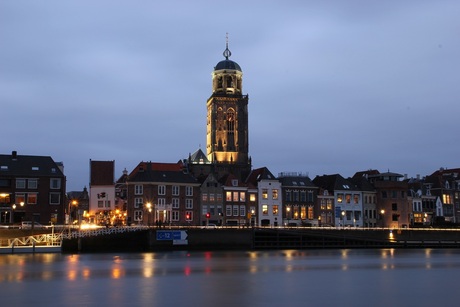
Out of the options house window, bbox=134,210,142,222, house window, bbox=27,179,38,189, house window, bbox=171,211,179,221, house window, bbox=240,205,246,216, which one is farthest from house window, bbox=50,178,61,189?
house window, bbox=240,205,246,216

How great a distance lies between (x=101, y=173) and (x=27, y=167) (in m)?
15.8

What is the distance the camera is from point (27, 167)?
102 meters

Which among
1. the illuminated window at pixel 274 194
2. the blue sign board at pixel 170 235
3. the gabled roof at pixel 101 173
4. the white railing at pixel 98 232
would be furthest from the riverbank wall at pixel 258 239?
the gabled roof at pixel 101 173

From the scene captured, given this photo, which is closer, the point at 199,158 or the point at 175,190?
the point at 175,190

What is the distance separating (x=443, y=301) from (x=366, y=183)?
95.4m

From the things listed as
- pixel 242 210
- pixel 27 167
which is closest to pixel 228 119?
pixel 242 210

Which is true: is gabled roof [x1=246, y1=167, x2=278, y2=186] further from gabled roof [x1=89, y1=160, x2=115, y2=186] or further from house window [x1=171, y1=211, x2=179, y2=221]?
gabled roof [x1=89, y1=160, x2=115, y2=186]

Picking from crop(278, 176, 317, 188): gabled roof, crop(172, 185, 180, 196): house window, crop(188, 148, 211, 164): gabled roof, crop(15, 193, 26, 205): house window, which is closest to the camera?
crop(15, 193, 26, 205): house window

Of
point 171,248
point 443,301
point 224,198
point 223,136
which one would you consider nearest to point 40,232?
point 171,248

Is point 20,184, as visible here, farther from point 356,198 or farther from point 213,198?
point 356,198

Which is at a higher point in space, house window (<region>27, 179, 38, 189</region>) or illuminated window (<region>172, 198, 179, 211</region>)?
house window (<region>27, 179, 38, 189</region>)

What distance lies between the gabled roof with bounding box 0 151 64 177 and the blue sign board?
69.4ft

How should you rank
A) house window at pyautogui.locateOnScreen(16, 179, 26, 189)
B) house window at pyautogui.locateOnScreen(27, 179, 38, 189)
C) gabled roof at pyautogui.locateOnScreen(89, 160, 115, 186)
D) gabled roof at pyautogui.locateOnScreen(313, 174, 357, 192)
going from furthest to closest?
gabled roof at pyautogui.locateOnScreen(313, 174, 357, 192), gabled roof at pyautogui.locateOnScreen(89, 160, 115, 186), house window at pyautogui.locateOnScreen(27, 179, 38, 189), house window at pyautogui.locateOnScreen(16, 179, 26, 189)

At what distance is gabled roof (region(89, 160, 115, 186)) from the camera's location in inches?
4513
